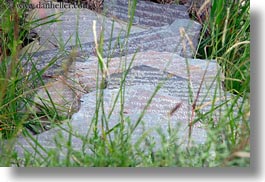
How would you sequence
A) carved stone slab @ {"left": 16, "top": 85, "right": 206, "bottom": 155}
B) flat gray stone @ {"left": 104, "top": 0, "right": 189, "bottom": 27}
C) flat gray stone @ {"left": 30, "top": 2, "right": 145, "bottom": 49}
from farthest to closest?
flat gray stone @ {"left": 104, "top": 0, "right": 189, "bottom": 27}, flat gray stone @ {"left": 30, "top": 2, "right": 145, "bottom": 49}, carved stone slab @ {"left": 16, "top": 85, "right": 206, "bottom": 155}

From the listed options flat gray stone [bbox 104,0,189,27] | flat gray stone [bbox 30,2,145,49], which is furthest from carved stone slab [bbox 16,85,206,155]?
flat gray stone [bbox 104,0,189,27]

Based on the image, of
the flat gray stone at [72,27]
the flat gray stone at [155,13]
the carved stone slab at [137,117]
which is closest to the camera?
the carved stone slab at [137,117]

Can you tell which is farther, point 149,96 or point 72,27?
point 72,27

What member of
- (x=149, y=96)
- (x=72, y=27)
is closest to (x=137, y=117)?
(x=149, y=96)

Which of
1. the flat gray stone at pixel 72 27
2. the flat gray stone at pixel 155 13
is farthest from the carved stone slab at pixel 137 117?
the flat gray stone at pixel 155 13

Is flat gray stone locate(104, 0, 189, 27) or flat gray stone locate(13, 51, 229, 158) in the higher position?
flat gray stone locate(104, 0, 189, 27)

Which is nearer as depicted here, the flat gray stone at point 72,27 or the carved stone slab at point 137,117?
the carved stone slab at point 137,117

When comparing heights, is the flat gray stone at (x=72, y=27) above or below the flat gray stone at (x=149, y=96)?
above

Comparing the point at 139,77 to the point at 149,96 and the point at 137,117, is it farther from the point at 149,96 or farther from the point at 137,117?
the point at 137,117

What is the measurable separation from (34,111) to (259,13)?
2.19ft

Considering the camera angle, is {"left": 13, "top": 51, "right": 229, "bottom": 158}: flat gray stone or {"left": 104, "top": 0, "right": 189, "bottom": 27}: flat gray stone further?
{"left": 104, "top": 0, "right": 189, "bottom": 27}: flat gray stone

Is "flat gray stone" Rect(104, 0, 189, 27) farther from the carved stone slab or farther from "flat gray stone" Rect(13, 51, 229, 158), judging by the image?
the carved stone slab

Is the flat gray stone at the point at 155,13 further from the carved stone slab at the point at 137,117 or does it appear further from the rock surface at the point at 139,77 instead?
the carved stone slab at the point at 137,117

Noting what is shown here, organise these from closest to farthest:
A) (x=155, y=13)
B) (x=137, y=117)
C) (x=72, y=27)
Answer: (x=137, y=117)
(x=72, y=27)
(x=155, y=13)
